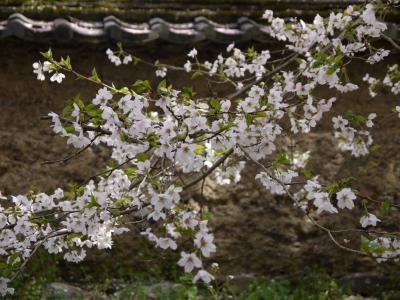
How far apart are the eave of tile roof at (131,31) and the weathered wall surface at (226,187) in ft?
0.52

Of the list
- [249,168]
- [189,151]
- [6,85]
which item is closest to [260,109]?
[189,151]

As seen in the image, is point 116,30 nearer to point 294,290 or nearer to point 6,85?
point 6,85

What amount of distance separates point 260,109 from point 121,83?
213 cm

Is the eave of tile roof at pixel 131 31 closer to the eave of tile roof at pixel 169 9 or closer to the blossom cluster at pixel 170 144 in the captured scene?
the eave of tile roof at pixel 169 9

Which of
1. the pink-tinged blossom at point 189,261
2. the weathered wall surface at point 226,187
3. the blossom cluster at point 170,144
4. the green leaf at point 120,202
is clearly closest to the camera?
the pink-tinged blossom at point 189,261

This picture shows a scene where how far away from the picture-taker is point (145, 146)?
2361mm

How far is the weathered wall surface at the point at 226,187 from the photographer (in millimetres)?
4465

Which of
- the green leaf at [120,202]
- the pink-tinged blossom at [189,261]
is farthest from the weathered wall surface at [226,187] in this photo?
the pink-tinged blossom at [189,261]

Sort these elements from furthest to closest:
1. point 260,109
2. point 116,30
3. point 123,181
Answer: point 116,30 → point 123,181 → point 260,109

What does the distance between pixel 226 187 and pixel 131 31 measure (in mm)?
1388

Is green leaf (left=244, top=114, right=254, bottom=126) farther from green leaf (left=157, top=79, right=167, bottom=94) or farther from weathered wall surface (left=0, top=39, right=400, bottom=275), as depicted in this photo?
weathered wall surface (left=0, top=39, right=400, bottom=275)

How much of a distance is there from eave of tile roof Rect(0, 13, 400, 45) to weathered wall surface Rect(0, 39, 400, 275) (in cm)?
16

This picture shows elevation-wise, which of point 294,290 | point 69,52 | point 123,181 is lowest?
point 294,290

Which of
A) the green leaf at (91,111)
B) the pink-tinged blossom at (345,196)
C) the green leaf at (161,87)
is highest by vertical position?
the green leaf at (161,87)
